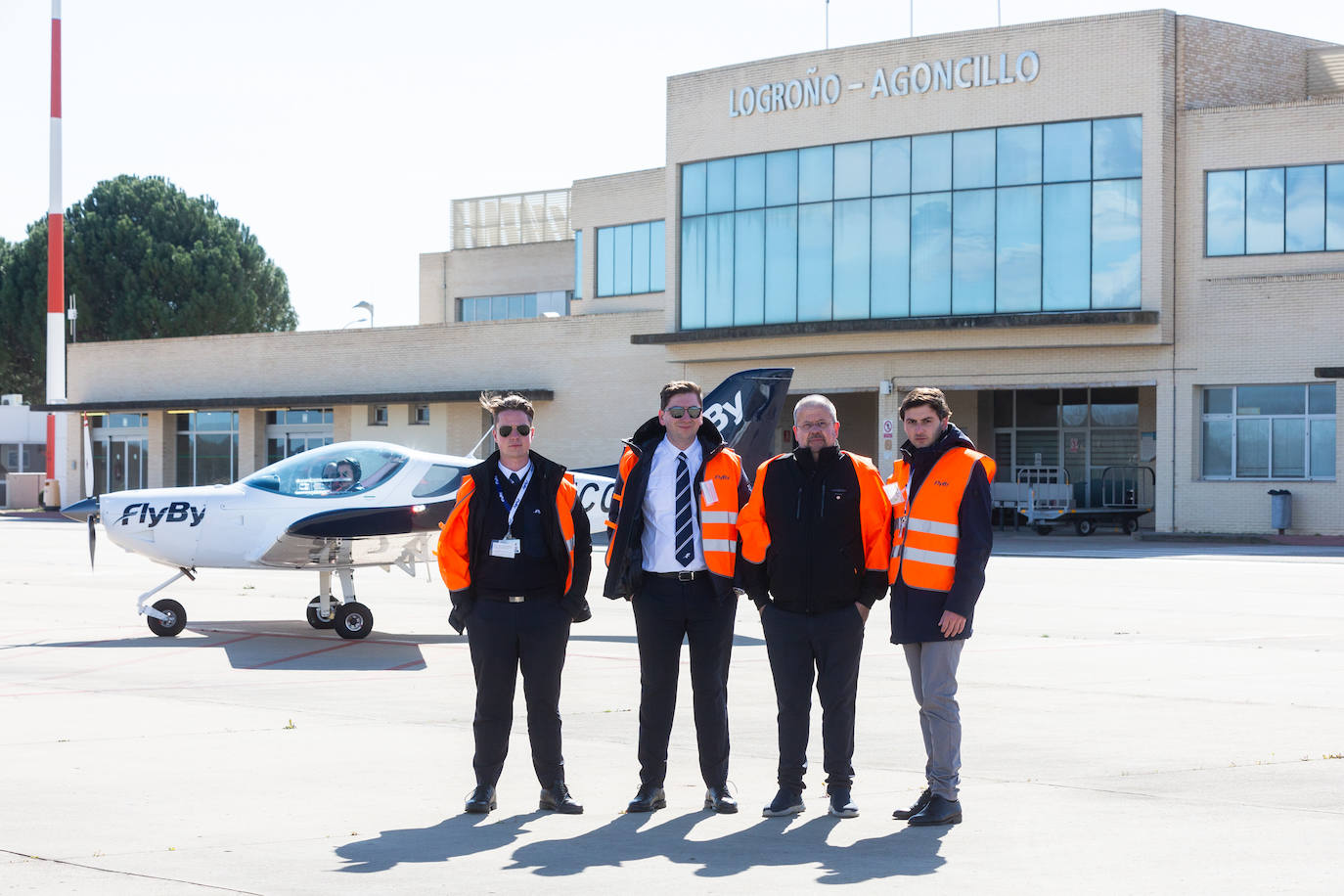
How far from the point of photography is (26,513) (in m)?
57.3

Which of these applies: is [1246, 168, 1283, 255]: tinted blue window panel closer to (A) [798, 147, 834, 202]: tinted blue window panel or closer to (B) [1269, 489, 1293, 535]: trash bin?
(B) [1269, 489, 1293, 535]: trash bin

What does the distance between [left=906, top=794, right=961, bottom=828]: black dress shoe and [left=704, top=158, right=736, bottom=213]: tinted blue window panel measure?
38.4m

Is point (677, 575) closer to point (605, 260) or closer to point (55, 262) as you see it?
point (605, 260)

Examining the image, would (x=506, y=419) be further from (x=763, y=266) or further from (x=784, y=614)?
(x=763, y=266)

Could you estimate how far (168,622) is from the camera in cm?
1628

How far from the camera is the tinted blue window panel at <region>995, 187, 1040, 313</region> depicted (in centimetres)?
3966

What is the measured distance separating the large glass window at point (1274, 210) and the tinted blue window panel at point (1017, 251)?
4019 millimetres

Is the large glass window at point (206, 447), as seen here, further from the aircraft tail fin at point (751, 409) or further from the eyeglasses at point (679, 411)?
the eyeglasses at point (679, 411)

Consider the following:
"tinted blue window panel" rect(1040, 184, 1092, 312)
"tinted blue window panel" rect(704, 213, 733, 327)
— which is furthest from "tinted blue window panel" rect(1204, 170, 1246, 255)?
"tinted blue window panel" rect(704, 213, 733, 327)

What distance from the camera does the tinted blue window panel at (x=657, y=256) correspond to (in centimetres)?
4875

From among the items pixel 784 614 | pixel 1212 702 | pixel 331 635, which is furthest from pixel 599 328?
pixel 784 614

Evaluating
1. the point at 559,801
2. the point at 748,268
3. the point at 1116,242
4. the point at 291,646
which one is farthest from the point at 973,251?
the point at 559,801

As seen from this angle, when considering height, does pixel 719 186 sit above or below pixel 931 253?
above

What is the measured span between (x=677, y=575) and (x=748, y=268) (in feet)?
122
